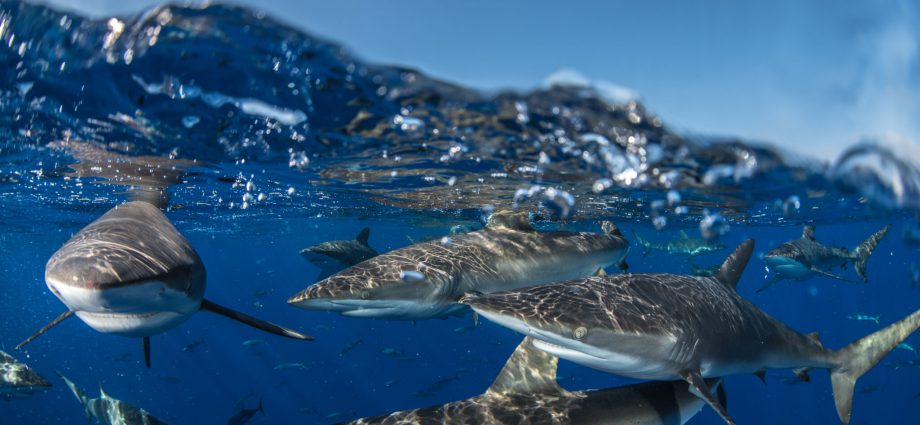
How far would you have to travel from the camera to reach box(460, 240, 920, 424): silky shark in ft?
A: 12.7

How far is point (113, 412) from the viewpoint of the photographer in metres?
7.45

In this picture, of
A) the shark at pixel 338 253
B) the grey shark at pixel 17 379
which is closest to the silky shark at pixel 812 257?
the shark at pixel 338 253

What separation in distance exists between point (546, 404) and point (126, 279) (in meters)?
4.03

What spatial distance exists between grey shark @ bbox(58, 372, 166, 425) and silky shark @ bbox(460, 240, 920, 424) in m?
5.65

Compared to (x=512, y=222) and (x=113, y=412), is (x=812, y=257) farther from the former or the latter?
(x=113, y=412)

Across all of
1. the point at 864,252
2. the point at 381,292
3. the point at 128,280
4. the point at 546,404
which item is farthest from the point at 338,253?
the point at 864,252

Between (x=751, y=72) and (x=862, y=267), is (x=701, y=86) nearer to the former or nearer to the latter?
(x=751, y=72)

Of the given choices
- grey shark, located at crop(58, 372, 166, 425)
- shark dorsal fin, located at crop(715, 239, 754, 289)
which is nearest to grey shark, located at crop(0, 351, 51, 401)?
grey shark, located at crop(58, 372, 166, 425)

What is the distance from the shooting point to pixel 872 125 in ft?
21.5

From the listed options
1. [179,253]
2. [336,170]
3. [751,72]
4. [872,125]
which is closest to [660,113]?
[751,72]

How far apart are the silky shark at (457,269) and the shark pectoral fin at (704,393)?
3.12 meters

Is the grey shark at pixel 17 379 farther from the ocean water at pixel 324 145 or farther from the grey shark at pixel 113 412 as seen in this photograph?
the ocean water at pixel 324 145

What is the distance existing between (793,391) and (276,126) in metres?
79.8

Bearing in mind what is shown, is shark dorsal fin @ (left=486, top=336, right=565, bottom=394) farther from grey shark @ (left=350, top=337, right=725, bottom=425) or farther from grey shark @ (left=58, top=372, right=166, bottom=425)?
grey shark @ (left=58, top=372, right=166, bottom=425)
